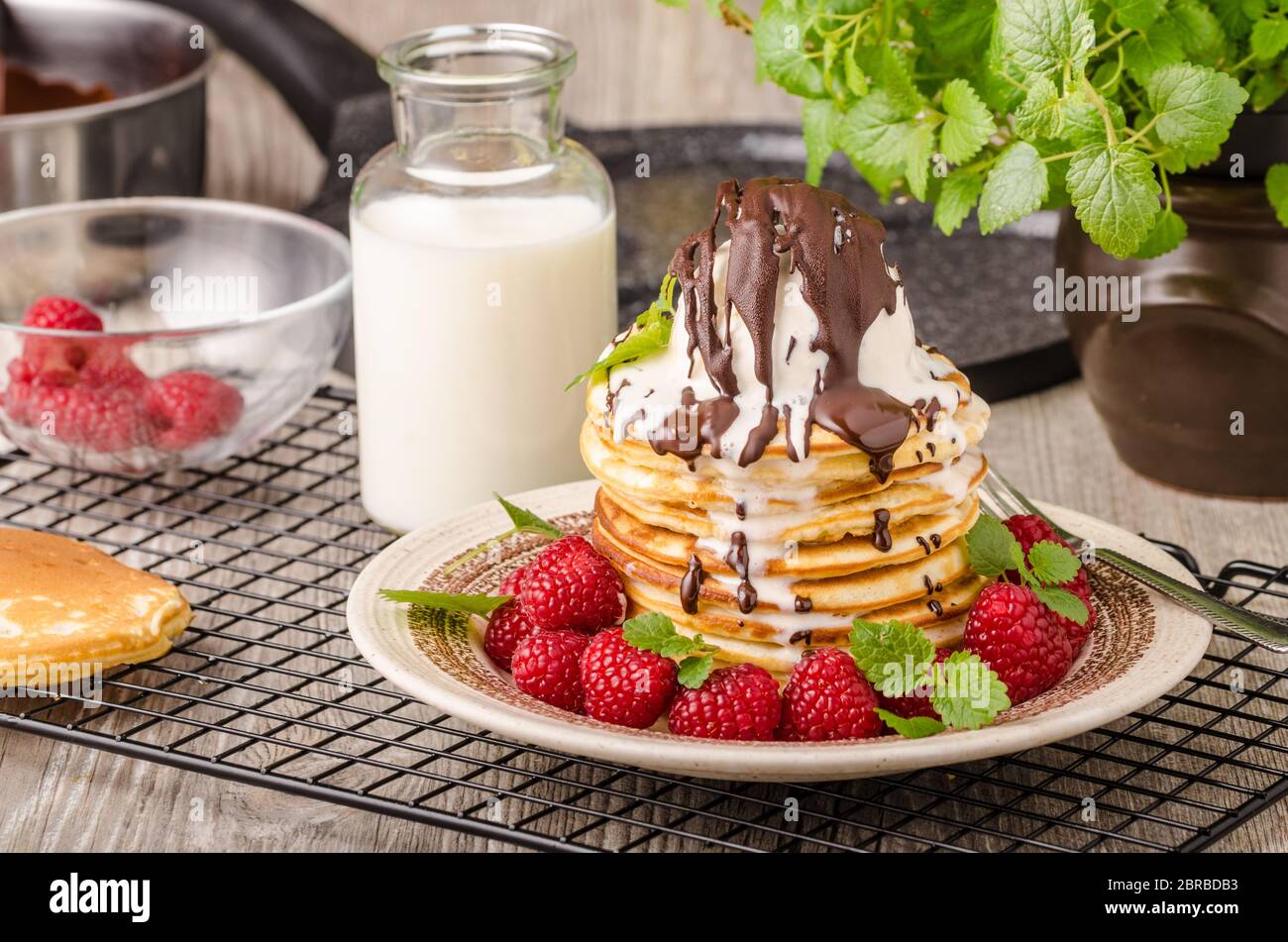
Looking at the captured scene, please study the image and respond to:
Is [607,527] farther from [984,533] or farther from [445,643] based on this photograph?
[984,533]

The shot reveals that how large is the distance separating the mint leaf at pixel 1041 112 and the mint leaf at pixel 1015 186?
0.05 ft

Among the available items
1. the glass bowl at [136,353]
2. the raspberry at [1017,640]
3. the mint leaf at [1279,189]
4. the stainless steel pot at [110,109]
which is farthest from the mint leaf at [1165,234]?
the stainless steel pot at [110,109]

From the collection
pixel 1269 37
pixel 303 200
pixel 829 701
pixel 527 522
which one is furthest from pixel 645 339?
pixel 303 200

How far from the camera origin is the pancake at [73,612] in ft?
4.51

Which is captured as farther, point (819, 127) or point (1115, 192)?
point (819, 127)

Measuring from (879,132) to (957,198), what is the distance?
10 cm

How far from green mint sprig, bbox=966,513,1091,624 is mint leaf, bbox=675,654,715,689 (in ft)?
0.83

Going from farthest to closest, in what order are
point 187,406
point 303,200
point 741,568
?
point 303,200, point 187,406, point 741,568

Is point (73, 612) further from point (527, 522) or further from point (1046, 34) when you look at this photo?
point (1046, 34)

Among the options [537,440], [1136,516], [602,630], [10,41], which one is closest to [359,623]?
[602,630]

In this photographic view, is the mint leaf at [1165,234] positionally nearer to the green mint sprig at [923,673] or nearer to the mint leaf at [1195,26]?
the mint leaf at [1195,26]

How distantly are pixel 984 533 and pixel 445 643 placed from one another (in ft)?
1.46

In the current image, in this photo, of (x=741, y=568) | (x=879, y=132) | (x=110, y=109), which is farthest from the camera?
(x=110, y=109)

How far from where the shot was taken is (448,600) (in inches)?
54.0
